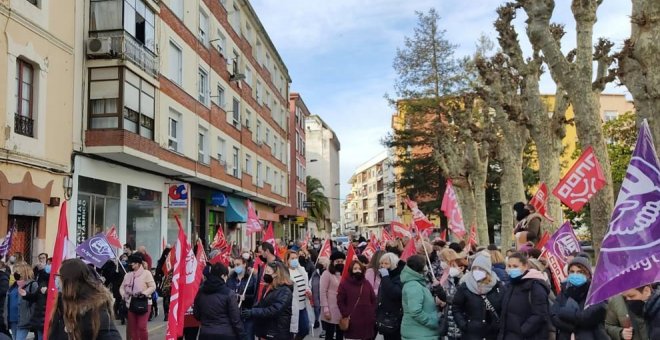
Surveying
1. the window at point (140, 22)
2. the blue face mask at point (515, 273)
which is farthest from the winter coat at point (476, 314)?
the window at point (140, 22)

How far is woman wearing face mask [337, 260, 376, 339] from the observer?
29.7 ft

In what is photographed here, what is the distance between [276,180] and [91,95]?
28052 mm

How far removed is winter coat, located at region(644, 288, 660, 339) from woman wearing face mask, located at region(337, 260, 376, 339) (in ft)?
14.5

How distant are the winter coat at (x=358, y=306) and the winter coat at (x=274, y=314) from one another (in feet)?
4.49

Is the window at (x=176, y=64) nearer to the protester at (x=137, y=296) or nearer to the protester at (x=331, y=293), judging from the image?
the protester at (x=137, y=296)

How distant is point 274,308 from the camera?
7637 mm

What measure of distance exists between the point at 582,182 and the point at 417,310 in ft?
14.7

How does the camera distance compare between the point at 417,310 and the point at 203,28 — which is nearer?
the point at 417,310

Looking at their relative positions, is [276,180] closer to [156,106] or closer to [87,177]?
[156,106]

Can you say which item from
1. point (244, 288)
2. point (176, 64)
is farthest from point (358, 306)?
point (176, 64)

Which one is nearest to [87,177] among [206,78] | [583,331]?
[206,78]

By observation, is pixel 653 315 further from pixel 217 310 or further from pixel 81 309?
pixel 81 309

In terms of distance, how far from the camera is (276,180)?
1879 inches

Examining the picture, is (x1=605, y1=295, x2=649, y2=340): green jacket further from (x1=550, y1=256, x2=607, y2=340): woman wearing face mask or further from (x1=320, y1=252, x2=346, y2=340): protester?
(x1=320, y1=252, x2=346, y2=340): protester
